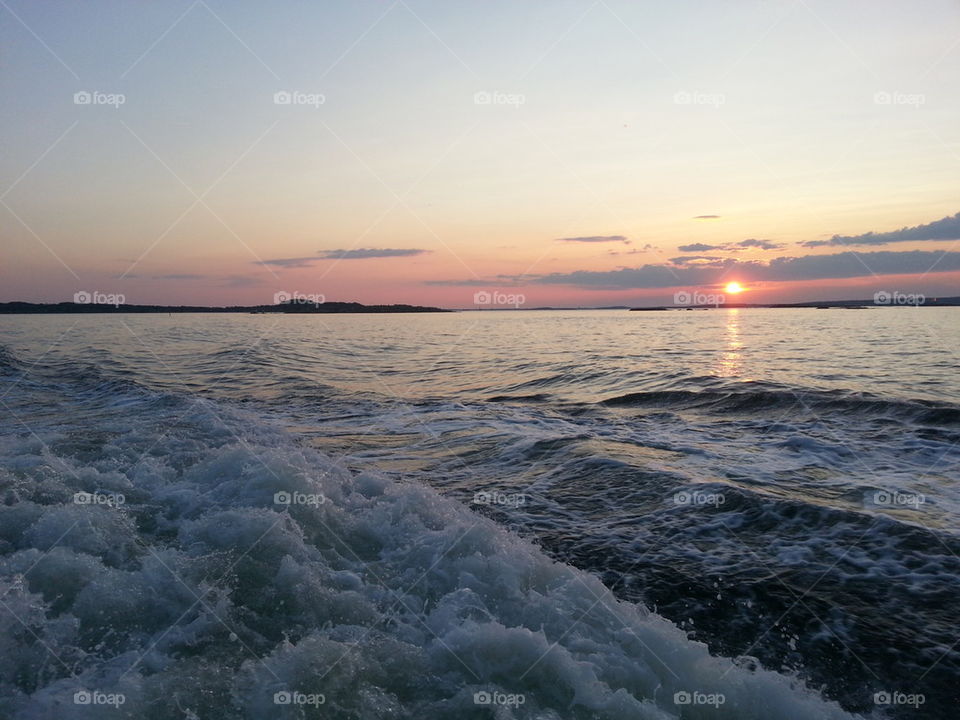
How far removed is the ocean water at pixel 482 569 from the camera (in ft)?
13.5

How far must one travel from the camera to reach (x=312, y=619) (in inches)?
192

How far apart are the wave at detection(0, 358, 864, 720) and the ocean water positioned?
0.03 m

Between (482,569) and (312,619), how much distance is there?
5.41 ft

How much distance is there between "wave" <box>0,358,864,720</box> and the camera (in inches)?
155

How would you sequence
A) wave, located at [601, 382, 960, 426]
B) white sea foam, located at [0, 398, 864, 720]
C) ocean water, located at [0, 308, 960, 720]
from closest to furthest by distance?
white sea foam, located at [0, 398, 864, 720]
ocean water, located at [0, 308, 960, 720]
wave, located at [601, 382, 960, 426]

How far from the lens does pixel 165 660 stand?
414 centimetres

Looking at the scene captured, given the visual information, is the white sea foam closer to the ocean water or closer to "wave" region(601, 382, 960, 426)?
the ocean water

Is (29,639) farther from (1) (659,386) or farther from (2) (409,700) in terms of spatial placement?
(1) (659,386)

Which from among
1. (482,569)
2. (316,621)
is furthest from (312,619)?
(482,569)

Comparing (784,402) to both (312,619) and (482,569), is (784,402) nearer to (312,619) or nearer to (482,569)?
(482,569)

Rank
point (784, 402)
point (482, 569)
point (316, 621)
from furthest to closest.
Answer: point (784, 402) < point (482, 569) < point (316, 621)

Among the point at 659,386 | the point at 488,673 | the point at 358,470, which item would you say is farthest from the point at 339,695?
the point at 659,386

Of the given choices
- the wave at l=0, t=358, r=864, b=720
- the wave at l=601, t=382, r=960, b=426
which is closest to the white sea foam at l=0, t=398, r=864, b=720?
the wave at l=0, t=358, r=864, b=720

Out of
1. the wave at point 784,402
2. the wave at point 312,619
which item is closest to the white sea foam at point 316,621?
the wave at point 312,619
